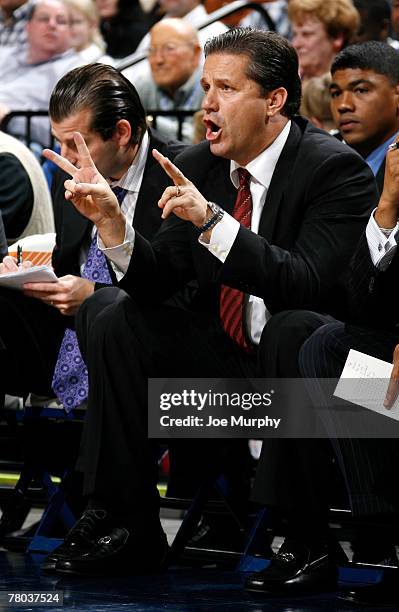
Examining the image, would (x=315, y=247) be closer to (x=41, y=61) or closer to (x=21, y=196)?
(x=21, y=196)

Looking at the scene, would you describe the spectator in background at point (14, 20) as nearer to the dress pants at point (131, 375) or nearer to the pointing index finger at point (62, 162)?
the pointing index finger at point (62, 162)

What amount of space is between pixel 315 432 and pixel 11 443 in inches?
70.0

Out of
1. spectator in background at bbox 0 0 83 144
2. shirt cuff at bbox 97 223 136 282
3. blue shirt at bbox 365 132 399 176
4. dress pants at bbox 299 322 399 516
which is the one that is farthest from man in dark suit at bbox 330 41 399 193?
spectator in background at bbox 0 0 83 144

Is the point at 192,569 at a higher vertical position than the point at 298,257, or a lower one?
lower

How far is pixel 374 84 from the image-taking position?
4.64m

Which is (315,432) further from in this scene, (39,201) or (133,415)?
(39,201)

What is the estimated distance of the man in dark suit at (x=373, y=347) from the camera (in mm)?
3221

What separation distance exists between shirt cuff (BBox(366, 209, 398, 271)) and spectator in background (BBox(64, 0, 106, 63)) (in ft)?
17.5

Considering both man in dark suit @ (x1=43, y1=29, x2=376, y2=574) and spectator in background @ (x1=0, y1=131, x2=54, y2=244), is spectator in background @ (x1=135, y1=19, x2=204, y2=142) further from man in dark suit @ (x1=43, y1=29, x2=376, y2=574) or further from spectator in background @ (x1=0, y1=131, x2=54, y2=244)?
man in dark suit @ (x1=43, y1=29, x2=376, y2=574)

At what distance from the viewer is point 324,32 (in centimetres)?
672

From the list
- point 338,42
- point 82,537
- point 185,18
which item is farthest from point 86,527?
point 185,18

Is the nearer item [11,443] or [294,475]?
[294,475]

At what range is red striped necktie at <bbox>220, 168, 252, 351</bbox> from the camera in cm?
379

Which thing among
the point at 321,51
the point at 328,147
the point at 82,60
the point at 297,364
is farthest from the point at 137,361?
the point at 82,60
